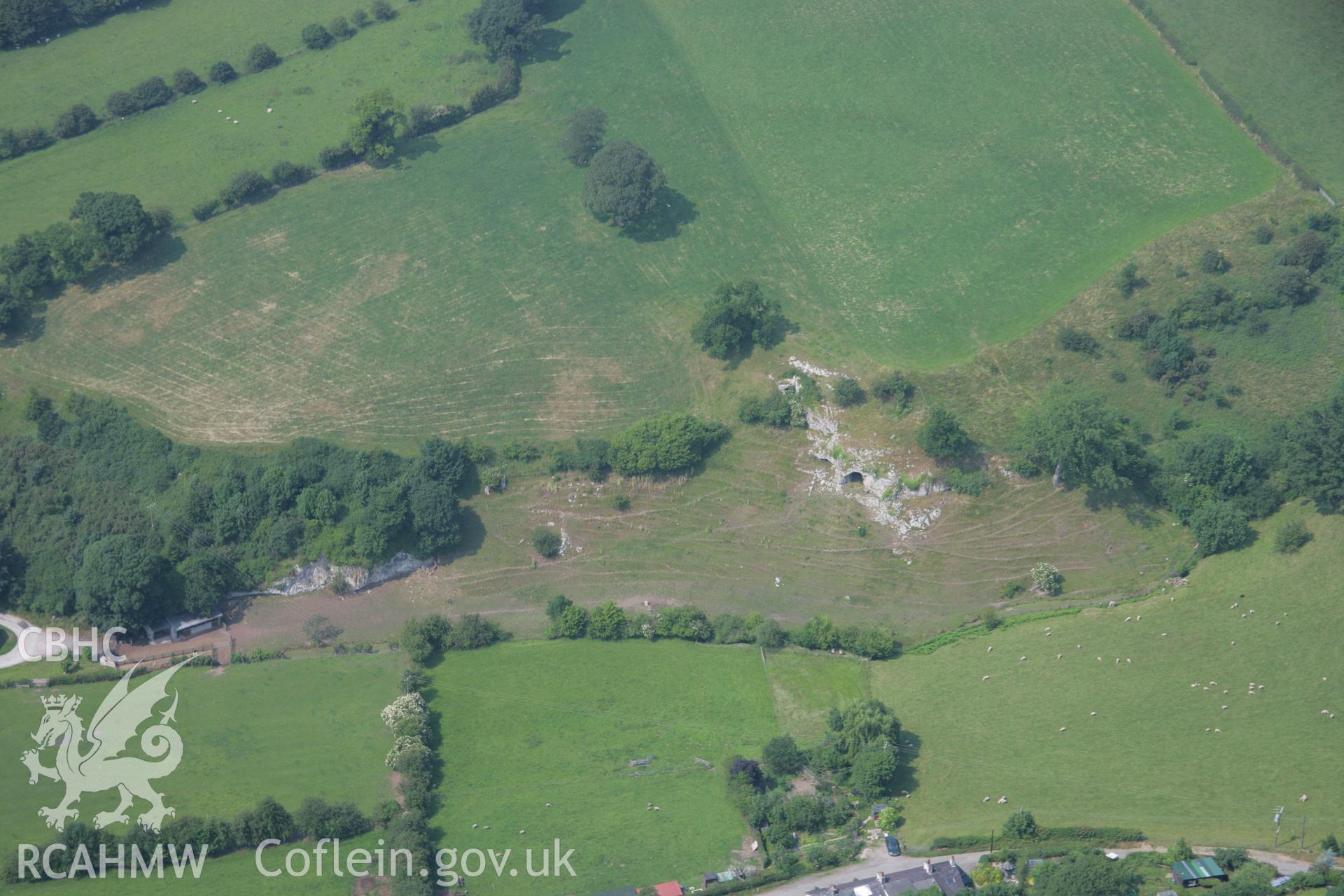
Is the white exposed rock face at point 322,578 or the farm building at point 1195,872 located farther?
the white exposed rock face at point 322,578

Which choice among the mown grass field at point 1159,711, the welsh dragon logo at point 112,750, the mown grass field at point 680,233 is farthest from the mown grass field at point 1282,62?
the welsh dragon logo at point 112,750

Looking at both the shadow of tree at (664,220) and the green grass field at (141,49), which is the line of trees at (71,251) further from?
the shadow of tree at (664,220)

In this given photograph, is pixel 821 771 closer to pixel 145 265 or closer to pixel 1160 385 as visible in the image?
pixel 1160 385

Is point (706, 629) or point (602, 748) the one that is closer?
point (602, 748)

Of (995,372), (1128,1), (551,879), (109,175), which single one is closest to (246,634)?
(551,879)

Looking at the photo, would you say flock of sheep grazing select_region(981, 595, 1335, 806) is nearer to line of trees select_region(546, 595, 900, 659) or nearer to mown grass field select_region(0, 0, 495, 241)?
line of trees select_region(546, 595, 900, 659)

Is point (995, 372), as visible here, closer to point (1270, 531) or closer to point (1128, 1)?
point (1270, 531)

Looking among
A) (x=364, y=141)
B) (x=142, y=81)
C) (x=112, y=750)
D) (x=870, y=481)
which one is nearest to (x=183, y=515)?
(x=112, y=750)

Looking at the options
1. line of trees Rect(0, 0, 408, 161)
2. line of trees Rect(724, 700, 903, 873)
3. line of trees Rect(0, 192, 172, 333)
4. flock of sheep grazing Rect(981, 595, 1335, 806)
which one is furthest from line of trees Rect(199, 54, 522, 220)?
flock of sheep grazing Rect(981, 595, 1335, 806)
